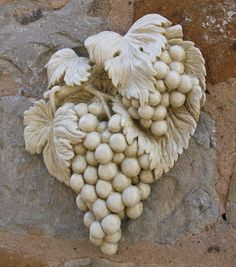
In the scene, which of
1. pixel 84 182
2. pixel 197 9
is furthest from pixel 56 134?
pixel 197 9

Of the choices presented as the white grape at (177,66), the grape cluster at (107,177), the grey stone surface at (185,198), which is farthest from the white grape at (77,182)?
the white grape at (177,66)

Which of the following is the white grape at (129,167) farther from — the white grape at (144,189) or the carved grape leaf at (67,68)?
the carved grape leaf at (67,68)

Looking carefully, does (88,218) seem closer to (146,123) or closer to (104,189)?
(104,189)

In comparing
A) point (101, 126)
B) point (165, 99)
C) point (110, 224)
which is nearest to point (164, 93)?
point (165, 99)

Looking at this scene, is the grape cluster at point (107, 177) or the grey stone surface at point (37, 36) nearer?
the grape cluster at point (107, 177)

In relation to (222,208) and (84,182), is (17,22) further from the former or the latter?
(222,208)
